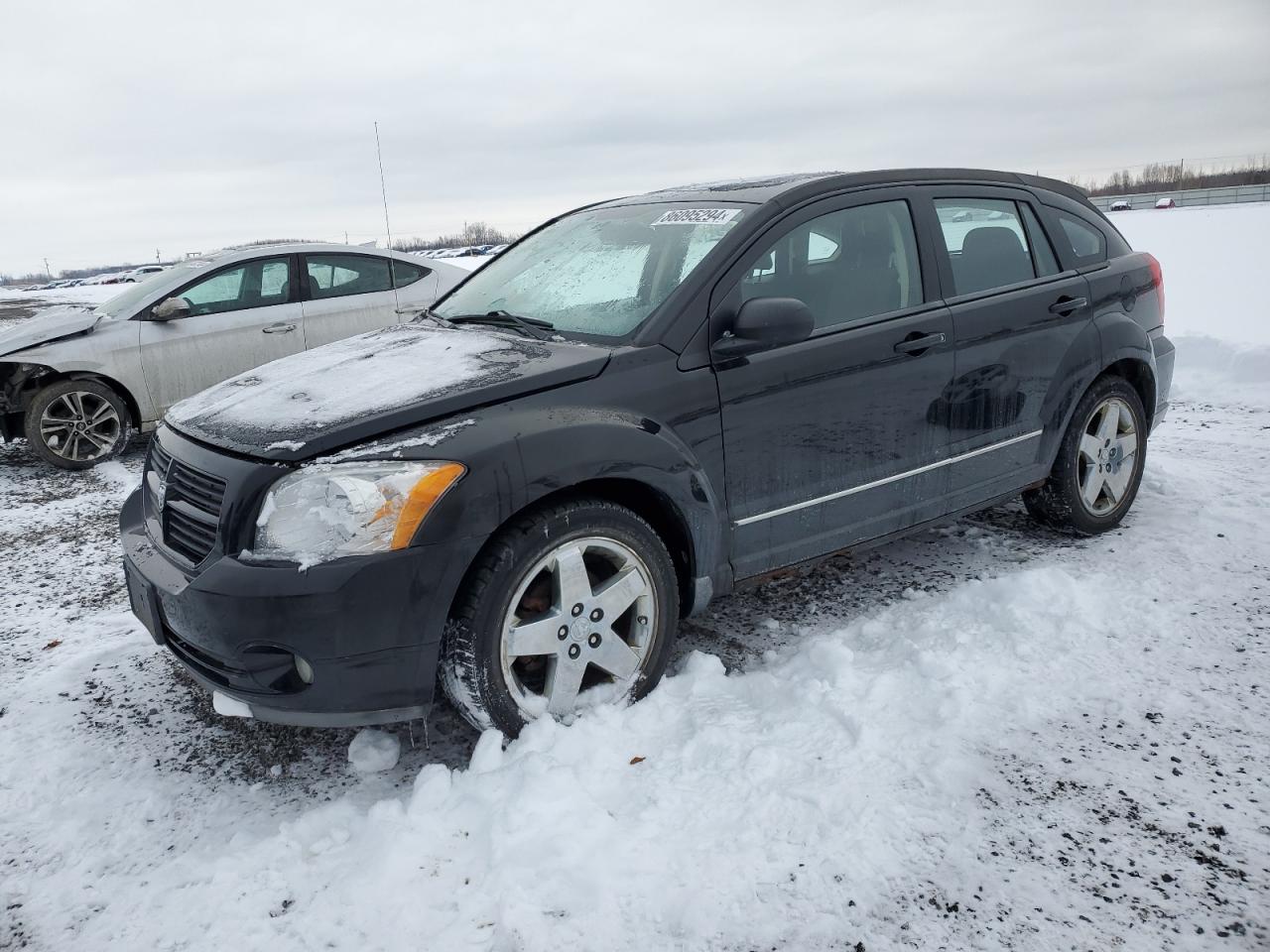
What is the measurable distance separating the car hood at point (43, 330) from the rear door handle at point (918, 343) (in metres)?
6.14

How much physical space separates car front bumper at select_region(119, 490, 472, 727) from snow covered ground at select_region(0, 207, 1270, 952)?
0.30 metres

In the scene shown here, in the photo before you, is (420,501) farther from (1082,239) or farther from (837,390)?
(1082,239)

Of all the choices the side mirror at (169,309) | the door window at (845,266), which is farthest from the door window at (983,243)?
the side mirror at (169,309)

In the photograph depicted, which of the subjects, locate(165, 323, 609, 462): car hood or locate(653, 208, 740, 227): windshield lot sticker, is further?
locate(653, 208, 740, 227): windshield lot sticker

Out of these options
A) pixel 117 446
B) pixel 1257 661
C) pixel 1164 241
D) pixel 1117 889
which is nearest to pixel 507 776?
pixel 1117 889

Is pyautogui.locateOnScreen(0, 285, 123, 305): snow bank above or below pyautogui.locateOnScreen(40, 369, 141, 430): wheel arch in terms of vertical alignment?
above

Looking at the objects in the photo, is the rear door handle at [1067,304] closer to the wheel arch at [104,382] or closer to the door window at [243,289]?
the door window at [243,289]

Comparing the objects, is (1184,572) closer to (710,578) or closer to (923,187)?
(923,187)

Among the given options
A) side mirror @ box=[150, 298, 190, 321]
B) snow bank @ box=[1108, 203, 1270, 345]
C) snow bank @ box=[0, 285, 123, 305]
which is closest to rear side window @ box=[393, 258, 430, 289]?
side mirror @ box=[150, 298, 190, 321]

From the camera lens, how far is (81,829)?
253 centimetres

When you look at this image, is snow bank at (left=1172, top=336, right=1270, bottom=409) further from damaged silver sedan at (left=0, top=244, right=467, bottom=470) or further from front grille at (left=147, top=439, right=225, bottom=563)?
front grille at (left=147, top=439, right=225, bottom=563)

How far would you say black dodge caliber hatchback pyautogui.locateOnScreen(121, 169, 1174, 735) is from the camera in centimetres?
244

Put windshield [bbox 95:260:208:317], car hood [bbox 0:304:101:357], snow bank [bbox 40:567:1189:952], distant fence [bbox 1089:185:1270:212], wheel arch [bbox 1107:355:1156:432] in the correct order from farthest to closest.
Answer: distant fence [bbox 1089:185:1270:212]
windshield [bbox 95:260:208:317]
car hood [bbox 0:304:101:357]
wheel arch [bbox 1107:355:1156:432]
snow bank [bbox 40:567:1189:952]

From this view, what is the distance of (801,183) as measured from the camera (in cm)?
343
